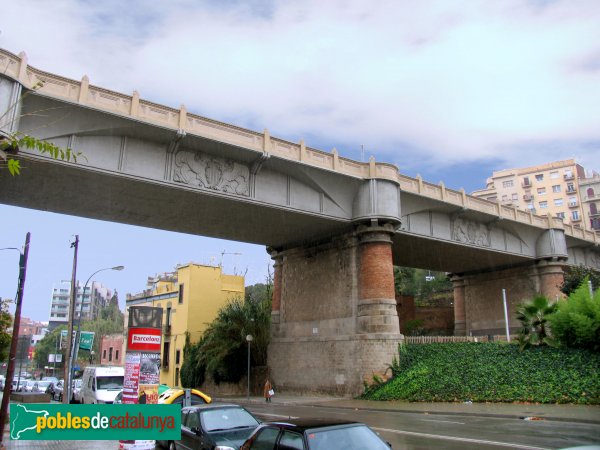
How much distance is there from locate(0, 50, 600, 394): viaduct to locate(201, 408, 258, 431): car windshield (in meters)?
11.2

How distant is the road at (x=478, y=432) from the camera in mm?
11570

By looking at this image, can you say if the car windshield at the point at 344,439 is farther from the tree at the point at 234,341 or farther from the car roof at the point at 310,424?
the tree at the point at 234,341

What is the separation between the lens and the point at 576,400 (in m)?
20.5

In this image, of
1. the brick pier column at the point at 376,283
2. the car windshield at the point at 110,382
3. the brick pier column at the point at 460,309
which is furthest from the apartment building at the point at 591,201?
the car windshield at the point at 110,382

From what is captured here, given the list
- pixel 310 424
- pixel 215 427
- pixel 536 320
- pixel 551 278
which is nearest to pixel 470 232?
pixel 551 278

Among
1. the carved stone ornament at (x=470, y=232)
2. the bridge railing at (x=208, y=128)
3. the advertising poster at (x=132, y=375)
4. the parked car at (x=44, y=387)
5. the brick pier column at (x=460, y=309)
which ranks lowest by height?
the parked car at (x=44, y=387)

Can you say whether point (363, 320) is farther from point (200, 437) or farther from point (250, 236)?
point (200, 437)

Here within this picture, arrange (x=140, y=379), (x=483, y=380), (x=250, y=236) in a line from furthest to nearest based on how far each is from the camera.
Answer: (x=250, y=236) → (x=483, y=380) → (x=140, y=379)

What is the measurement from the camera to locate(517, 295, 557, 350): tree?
84.2 ft

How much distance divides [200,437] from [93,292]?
560 ft

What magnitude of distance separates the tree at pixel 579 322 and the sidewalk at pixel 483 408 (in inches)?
180

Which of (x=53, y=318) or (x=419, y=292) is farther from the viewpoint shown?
(x=53, y=318)

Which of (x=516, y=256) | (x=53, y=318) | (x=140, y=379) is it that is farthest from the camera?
(x=53, y=318)

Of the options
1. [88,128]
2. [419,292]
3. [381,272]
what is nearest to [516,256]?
[381,272]
